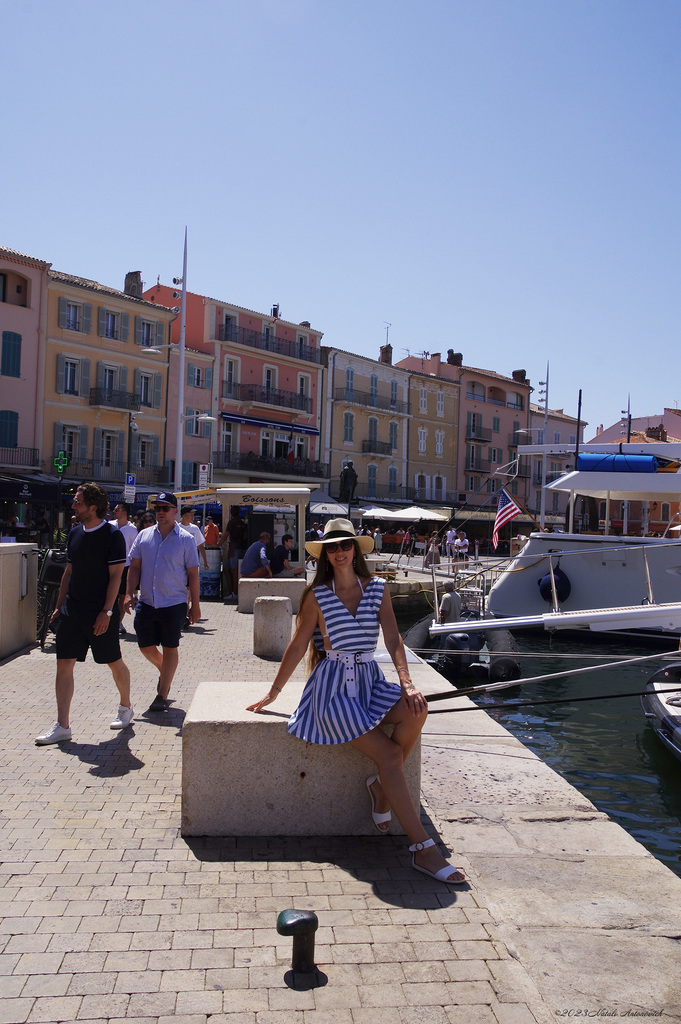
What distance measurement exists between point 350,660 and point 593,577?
14106mm

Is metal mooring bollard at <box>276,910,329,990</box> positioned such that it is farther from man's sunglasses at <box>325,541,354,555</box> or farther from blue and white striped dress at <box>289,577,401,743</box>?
man's sunglasses at <box>325,541,354,555</box>

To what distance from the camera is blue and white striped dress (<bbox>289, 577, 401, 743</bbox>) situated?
4191mm

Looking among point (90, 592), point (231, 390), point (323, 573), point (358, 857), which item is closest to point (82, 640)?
point (90, 592)

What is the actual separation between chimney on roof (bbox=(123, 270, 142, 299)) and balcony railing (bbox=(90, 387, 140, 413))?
7236 mm

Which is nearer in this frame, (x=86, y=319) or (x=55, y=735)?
(x=55, y=735)

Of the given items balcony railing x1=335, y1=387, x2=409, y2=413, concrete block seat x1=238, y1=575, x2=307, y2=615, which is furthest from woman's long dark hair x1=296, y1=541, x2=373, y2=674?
balcony railing x1=335, y1=387, x2=409, y2=413

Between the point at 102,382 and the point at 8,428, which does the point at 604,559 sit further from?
A: the point at 102,382

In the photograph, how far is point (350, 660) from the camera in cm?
430

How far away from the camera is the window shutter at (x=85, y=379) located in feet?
129

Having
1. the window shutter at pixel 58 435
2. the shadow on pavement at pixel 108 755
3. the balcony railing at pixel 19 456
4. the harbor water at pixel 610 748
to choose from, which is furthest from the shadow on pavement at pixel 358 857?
the window shutter at pixel 58 435

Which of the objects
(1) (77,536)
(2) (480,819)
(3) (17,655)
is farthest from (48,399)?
(2) (480,819)

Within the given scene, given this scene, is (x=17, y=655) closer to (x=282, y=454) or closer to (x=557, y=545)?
(x=557, y=545)

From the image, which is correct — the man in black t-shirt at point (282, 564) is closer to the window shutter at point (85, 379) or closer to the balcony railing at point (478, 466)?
the window shutter at point (85, 379)

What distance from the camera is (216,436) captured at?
45875 mm
